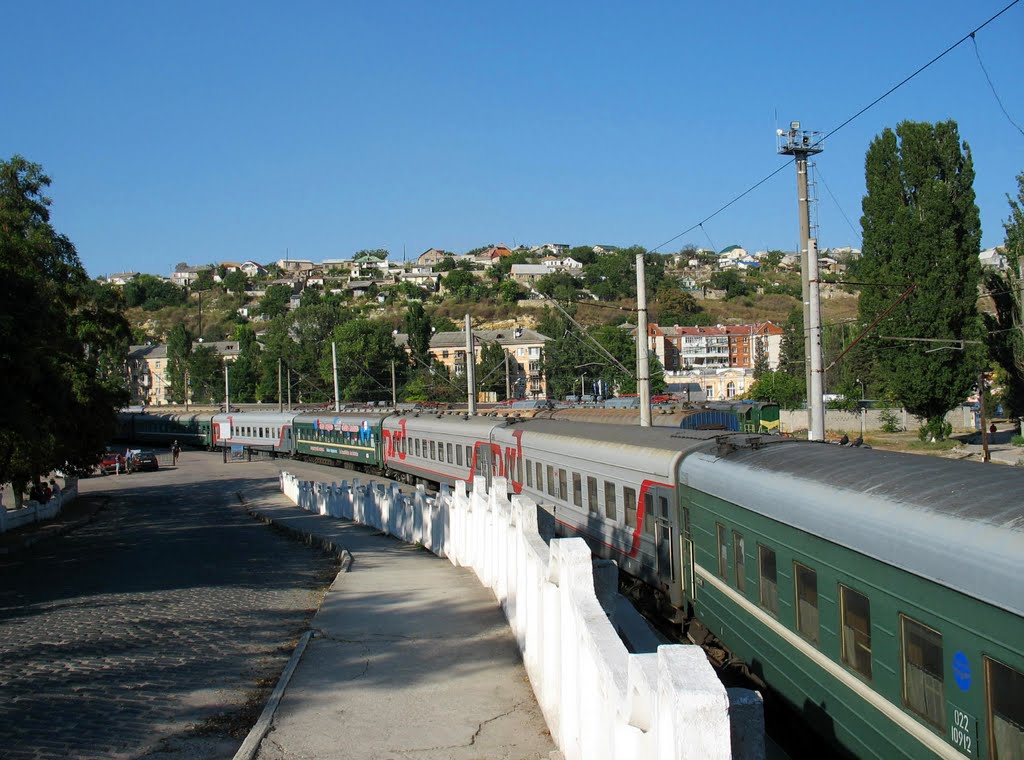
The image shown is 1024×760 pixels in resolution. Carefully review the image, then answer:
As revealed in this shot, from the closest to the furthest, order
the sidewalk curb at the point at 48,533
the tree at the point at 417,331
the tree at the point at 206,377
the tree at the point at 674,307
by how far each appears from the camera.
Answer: the sidewalk curb at the point at 48,533 → the tree at the point at 417,331 → the tree at the point at 206,377 → the tree at the point at 674,307

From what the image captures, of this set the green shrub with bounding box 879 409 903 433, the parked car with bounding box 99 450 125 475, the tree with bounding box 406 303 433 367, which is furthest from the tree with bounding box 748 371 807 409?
the tree with bounding box 406 303 433 367

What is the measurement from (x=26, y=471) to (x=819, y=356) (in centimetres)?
2019

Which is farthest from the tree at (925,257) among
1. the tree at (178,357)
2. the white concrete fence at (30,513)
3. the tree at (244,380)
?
the tree at (178,357)

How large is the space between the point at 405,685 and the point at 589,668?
3549 millimetres

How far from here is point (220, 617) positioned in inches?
484

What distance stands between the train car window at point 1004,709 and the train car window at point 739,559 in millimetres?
4032

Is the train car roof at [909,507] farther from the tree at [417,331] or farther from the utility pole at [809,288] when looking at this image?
the tree at [417,331]

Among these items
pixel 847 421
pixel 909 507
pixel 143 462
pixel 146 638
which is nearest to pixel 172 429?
pixel 143 462

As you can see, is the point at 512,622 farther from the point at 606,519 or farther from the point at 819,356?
the point at 819,356

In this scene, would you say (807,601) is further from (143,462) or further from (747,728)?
(143,462)

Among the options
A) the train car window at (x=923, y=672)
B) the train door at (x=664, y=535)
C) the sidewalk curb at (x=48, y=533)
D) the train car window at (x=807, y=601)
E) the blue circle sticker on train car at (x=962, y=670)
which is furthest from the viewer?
the sidewalk curb at (x=48, y=533)

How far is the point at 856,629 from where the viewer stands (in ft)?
20.2

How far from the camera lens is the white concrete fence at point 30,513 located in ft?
82.2

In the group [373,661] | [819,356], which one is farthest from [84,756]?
[819,356]
